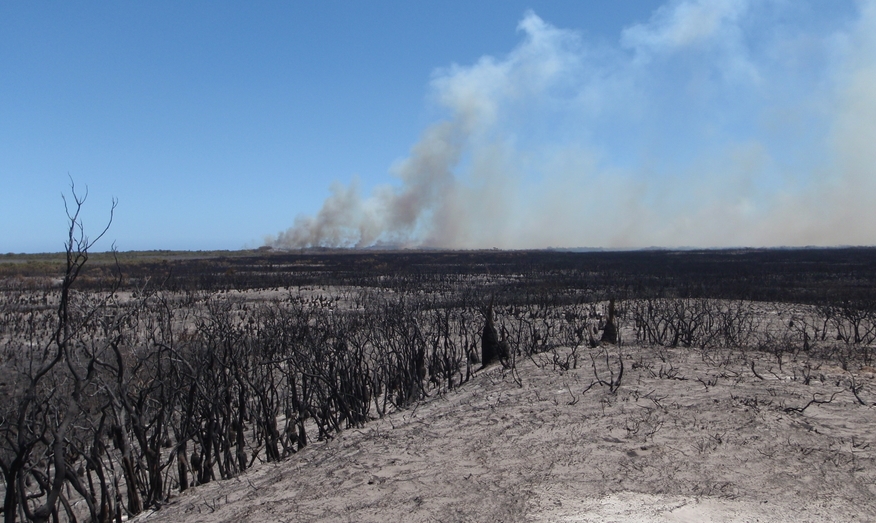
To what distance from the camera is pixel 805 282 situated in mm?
29797

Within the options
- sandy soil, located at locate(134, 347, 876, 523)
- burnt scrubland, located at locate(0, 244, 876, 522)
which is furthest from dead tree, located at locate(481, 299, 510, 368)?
sandy soil, located at locate(134, 347, 876, 523)

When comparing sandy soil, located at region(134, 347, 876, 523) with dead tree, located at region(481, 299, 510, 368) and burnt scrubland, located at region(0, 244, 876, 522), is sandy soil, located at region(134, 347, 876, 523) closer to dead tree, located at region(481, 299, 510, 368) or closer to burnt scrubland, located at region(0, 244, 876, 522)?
burnt scrubland, located at region(0, 244, 876, 522)

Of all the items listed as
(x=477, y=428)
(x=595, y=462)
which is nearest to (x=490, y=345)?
(x=477, y=428)

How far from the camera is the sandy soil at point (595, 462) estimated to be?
172 inches

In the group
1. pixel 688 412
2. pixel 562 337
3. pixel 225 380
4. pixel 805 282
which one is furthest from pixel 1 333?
pixel 805 282

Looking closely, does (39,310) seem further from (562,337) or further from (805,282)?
(805,282)

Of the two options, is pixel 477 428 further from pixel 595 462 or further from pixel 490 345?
pixel 490 345

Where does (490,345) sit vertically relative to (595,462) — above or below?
above

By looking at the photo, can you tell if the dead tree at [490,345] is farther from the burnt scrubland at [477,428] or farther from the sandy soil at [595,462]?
the sandy soil at [595,462]

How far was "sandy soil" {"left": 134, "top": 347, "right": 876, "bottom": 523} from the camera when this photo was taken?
436 cm

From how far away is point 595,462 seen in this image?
16.8 feet

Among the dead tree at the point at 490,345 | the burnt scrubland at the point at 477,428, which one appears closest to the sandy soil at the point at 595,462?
the burnt scrubland at the point at 477,428

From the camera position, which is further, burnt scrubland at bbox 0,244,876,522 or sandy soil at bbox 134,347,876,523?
burnt scrubland at bbox 0,244,876,522

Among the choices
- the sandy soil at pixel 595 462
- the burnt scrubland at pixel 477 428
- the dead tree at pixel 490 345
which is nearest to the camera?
the sandy soil at pixel 595 462
